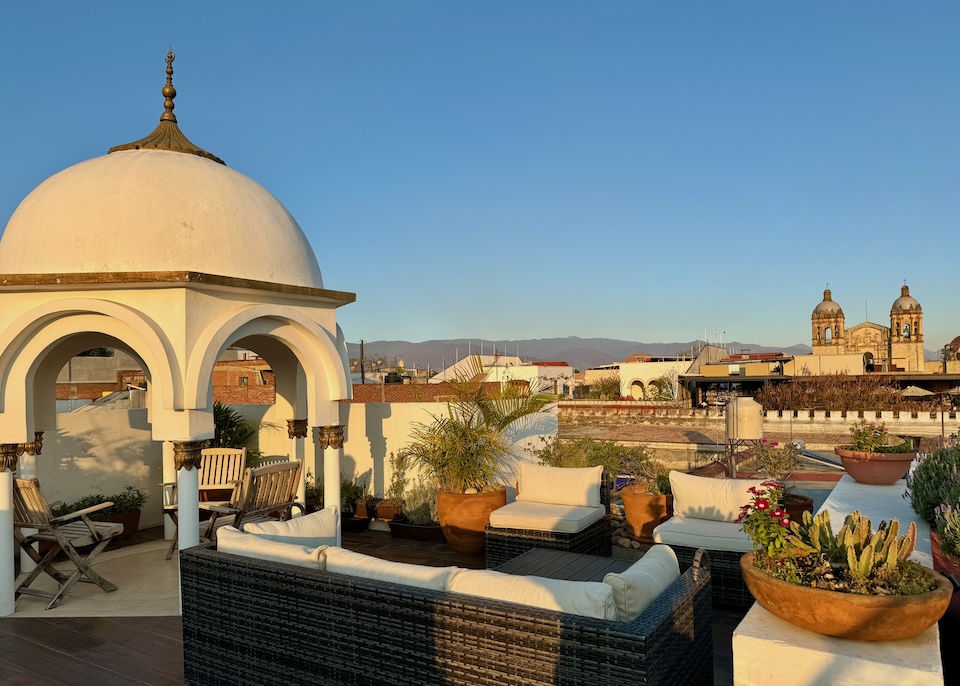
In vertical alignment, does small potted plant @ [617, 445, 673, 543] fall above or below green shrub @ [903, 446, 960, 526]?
below

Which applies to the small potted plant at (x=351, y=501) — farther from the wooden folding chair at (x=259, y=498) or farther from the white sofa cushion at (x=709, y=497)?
the white sofa cushion at (x=709, y=497)

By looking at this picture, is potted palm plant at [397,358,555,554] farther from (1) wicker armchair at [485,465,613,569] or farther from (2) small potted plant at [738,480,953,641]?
(2) small potted plant at [738,480,953,641]

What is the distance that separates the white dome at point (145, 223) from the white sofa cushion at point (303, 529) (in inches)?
111

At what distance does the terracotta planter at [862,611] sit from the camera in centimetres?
279

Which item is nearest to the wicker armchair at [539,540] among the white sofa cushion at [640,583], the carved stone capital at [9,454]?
the white sofa cushion at [640,583]

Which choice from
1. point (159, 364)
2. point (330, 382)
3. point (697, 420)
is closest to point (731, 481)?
point (330, 382)

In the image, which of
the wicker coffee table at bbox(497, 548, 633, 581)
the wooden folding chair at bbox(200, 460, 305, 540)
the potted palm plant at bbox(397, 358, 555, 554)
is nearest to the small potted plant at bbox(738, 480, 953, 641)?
the wicker coffee table at bbox(497, 548, 633, 581)

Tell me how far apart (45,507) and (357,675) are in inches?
167

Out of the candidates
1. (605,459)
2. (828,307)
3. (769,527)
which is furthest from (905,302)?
(769,527)

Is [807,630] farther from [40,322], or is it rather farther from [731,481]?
[40,322]

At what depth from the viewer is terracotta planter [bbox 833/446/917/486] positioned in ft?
22.8

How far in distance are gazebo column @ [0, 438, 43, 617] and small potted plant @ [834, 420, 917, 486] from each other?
8124mm

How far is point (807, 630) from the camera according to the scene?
3.06m

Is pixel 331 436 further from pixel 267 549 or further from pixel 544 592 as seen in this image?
pixel 544 592
